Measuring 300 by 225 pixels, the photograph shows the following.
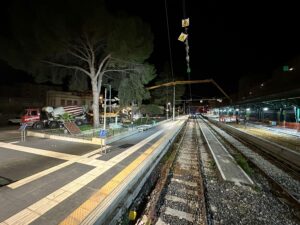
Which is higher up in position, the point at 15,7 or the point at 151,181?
the point at 15,7

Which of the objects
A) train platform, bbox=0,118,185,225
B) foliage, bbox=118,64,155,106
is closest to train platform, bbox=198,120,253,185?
train platform, bbox=0,118,185,225

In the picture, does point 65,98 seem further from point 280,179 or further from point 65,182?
point 280,179

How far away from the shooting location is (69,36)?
12.9 metres

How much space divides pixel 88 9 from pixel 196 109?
466 ft

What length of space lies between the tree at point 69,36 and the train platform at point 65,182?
8.82 meters

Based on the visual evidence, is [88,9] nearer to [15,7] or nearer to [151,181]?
[15,7]

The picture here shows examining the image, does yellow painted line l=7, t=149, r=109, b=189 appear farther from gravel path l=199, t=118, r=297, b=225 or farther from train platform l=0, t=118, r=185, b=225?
gravel path l=199, t=118, r=297, b=225

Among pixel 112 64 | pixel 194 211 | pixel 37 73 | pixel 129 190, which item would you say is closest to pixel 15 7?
pixel 37 73

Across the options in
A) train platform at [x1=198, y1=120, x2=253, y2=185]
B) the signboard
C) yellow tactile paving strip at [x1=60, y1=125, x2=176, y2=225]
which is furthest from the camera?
the signboard

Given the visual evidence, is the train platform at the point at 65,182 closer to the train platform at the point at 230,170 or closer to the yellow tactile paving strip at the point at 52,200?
the yellow tactile paving strip at the point at 52,200

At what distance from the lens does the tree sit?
12195 mm

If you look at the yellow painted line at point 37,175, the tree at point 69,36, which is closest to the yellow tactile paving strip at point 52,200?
the yellow painted line at point 37,175

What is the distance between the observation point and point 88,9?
1226 centimetres

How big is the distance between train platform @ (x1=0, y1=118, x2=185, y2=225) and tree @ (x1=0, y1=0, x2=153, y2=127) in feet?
28.9
